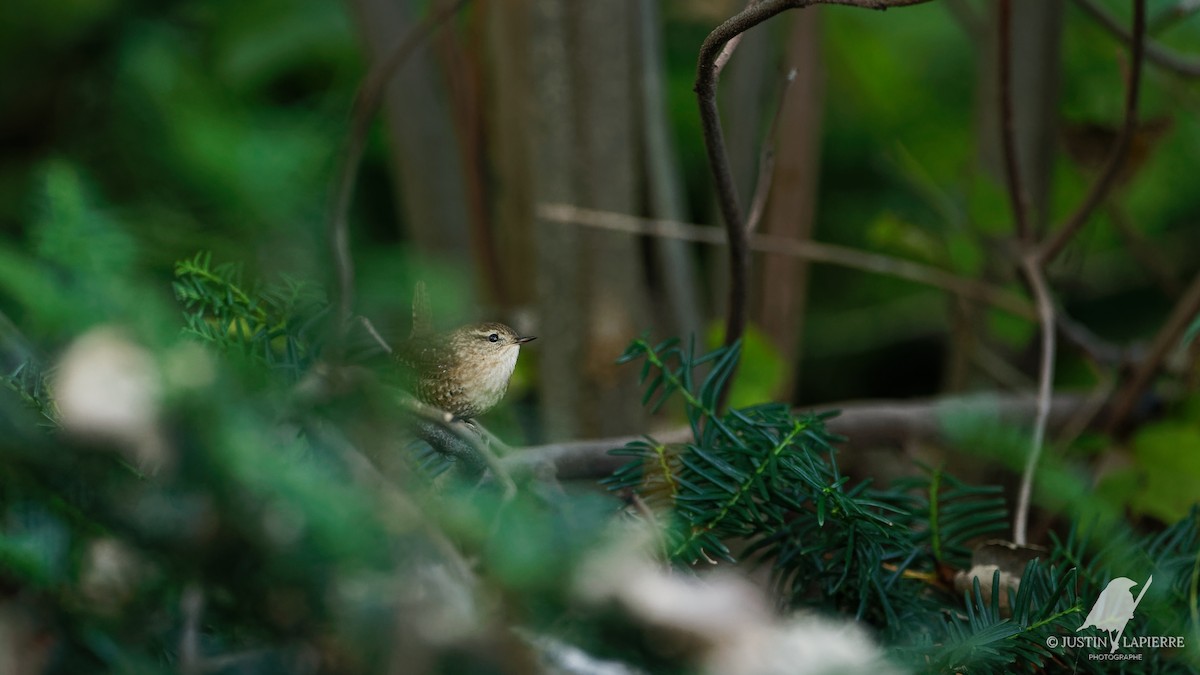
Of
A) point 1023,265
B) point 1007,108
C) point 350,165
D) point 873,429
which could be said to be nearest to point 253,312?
point 350,165

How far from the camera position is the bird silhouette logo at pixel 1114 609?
1.46ft

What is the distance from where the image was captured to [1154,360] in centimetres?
89

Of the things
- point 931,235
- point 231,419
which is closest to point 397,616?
point 231,419

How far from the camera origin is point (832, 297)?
1.77 metres

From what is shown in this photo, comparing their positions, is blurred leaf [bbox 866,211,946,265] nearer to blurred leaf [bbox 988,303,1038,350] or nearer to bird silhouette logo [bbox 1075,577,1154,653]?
blurred leaf [bbox 988,303,1038,350]

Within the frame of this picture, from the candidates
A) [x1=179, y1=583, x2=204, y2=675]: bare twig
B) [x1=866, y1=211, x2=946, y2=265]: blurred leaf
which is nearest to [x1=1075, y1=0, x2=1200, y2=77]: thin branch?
[x1=866, y1=211, x2=946, y2=265]: blurred leaf

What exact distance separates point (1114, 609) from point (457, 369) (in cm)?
32

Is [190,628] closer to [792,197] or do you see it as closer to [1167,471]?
[1167,471]

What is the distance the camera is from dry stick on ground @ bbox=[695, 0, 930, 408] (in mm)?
397

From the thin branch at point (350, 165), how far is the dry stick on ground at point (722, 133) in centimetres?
18

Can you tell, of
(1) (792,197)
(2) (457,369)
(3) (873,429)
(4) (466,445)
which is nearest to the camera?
(4) (466,445)

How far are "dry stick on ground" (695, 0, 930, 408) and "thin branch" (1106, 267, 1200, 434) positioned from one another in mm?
483

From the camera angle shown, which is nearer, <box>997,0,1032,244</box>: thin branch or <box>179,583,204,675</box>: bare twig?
<box>179,583,204,675</box>: bare twig

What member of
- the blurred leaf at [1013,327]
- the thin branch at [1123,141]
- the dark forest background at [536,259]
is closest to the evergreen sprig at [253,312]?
the dark forest background at [536,259]
